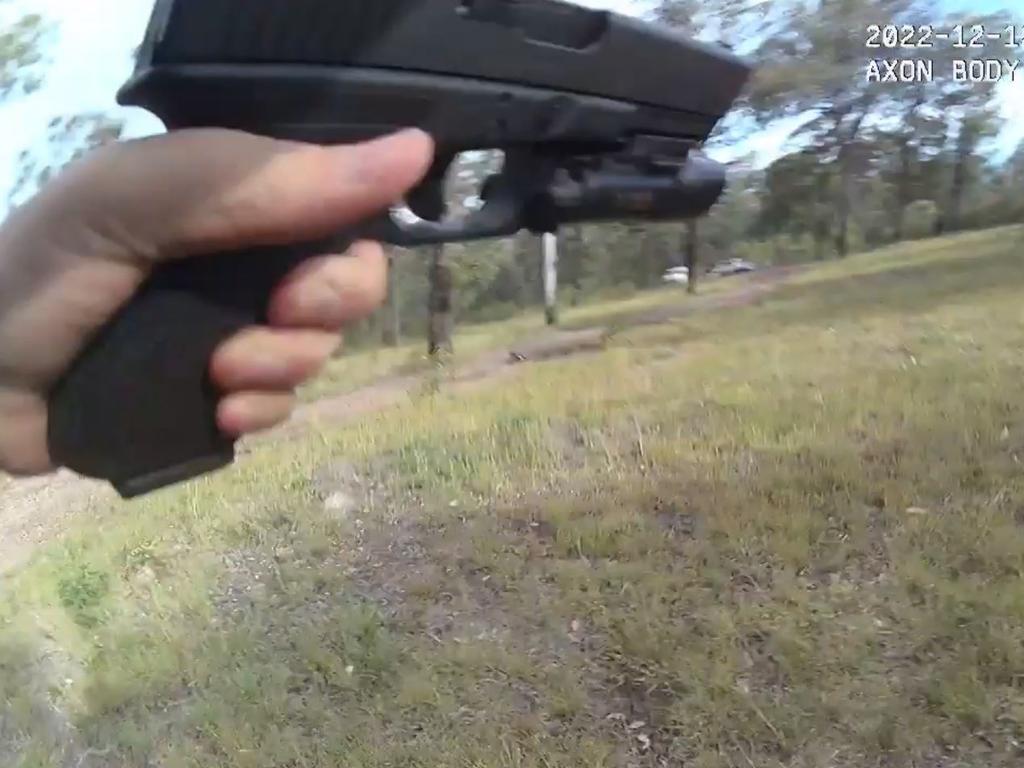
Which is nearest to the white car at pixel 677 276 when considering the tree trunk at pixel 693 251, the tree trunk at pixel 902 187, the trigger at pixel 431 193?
the tree trunk at pixel 693 251

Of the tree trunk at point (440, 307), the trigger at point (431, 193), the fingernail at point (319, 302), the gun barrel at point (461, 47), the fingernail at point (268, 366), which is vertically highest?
the gun barrel at point (461, 47)

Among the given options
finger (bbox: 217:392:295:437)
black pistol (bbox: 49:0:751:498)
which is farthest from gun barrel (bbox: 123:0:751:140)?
finger (bbox: 217:392:295:437)

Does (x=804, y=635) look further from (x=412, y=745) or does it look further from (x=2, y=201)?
(x=2, y=201)

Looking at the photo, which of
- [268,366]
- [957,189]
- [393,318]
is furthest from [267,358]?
[957,189]

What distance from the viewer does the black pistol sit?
311 mm

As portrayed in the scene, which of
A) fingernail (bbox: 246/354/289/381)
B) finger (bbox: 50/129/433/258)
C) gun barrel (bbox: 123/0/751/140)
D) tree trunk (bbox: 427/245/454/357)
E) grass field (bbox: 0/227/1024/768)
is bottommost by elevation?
grass field (bbox: 0/227/1024/768)

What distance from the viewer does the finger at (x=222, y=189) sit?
0.31 metres

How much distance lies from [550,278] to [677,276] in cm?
8

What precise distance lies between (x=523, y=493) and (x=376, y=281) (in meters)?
0.26

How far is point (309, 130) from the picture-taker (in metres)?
0.32

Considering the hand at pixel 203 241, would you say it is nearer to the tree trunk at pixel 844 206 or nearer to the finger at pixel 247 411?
the finger at pixel 247 411

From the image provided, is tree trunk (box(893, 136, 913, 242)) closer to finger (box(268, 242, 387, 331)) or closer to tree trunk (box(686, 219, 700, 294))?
tree trunk (box(686, 219, 700, 294))

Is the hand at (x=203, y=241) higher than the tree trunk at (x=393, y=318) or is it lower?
higher

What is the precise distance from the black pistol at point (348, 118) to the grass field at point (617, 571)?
8.4 inches
